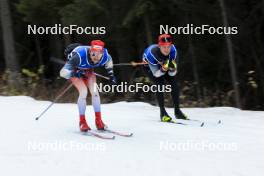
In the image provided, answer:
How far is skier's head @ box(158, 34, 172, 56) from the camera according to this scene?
9.93 m

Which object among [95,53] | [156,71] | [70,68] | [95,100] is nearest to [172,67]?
[156,71]

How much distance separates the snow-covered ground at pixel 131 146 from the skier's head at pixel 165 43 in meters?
1.35

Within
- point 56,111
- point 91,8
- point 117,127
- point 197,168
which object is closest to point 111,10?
point 91,8

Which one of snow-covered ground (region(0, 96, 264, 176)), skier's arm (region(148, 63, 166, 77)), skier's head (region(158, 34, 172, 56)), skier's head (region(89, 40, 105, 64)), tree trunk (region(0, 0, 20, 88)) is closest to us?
snow-covered ground (region(0, 96, 264, 176))

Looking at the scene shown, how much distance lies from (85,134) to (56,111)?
2.52 metres

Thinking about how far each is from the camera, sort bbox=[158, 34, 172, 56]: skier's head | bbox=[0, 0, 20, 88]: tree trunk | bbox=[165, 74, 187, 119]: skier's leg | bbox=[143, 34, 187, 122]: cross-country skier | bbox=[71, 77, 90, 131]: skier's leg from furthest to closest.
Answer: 1. bbox=[0, 0, 20, 88]: tree trunk
2. bbox=[165, 74, 187, 119]: skier's leg
3. bbox=[143, 34, 187, 122]: cross-country skier
4. bbox=[158, 34, 172, 56]: skier's head
5. bbox=[71, 77, 90, 131]: skier's leg

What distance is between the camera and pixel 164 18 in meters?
17.2

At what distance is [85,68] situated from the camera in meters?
8.72

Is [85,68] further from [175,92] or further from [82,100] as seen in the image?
[175,92]

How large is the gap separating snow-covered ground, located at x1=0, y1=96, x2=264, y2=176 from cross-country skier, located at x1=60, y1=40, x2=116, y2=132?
18.3 inches

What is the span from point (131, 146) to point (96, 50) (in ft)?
5.31

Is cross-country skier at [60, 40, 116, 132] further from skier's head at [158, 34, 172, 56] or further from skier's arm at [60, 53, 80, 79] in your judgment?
skier's head at [158, 34, 172, 56]

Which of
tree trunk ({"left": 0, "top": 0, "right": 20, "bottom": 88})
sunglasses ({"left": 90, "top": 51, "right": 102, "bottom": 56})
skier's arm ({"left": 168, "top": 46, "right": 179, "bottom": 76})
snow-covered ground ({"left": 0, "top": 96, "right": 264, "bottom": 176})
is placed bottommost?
snow-covered ground ({"left": 0, "top": 96, "right": 264, "bottom": 176})

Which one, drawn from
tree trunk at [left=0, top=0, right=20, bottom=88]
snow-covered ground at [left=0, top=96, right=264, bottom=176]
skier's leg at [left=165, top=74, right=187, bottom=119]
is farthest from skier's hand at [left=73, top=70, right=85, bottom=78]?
tree trunk at [left=0, top=0, right=20, bottom=88]
